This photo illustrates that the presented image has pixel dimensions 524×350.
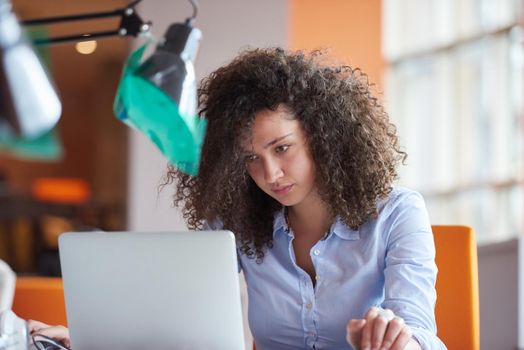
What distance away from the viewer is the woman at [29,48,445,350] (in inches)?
79.8

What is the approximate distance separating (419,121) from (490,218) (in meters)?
1.11

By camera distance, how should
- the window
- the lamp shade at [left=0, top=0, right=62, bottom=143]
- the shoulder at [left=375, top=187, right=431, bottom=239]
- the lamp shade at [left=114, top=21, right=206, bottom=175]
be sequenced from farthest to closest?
1. the window
2. the shoulder at [left=375, top=187, right=431, bottom=239]
3. the lamp shade at [left=114, top=21, right=206, bottom=175]
4. the lamp shade at [left=0, top=0, right=62, bottom=143]

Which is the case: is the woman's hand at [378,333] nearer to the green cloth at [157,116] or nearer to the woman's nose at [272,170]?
the green cloth at [157,116]

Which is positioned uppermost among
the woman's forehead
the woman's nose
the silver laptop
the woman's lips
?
the woman's forehead

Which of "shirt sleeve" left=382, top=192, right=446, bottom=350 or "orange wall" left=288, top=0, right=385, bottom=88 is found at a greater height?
"orange wall" left=288, top=0, right=385, bottom=88

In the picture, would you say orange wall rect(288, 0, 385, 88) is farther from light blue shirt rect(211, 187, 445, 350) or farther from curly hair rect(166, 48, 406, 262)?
light blue shirt rect(211, 187, 445, 350)

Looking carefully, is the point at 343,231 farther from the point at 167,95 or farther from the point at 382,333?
the point at 167,95

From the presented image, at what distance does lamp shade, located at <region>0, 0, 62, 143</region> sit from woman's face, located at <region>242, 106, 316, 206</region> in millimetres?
829

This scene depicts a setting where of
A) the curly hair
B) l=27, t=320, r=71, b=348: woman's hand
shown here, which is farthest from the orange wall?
l=27, t=320, r=71, b=348: woman's hand

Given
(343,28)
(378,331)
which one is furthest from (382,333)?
(343,28)

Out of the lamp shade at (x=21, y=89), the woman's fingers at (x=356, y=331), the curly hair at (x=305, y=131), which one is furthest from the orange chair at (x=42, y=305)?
the lamp shade at (x=21, y=89)

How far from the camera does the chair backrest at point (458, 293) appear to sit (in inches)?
80.2

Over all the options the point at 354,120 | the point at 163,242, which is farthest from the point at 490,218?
the point at 163,242

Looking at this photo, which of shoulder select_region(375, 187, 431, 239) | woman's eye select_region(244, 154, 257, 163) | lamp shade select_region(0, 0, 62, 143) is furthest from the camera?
woman's eye select_region(244, 154, 257, 163)
